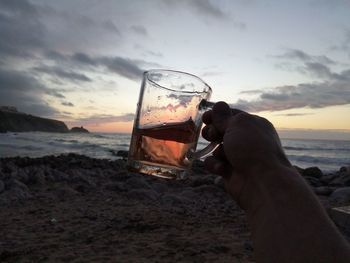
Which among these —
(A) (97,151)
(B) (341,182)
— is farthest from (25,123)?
(B) (341,182)

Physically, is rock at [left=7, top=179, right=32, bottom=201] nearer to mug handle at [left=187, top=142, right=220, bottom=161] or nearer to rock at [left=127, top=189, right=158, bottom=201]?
rock at [left=127, top=189, right=158, bottom=201]

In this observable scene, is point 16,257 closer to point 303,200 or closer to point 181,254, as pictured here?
point 181,254

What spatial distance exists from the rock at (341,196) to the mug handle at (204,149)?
5.77 metres

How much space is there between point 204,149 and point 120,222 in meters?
3.18

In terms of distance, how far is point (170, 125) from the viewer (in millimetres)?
2135

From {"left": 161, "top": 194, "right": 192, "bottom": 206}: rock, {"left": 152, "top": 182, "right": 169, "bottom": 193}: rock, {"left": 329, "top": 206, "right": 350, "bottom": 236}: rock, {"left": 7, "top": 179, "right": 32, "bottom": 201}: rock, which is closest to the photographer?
{"left": 329, "top": 206, "right": 350, "bottom": 236}: rock

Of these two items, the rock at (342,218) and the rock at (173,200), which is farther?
the rock at (173,200)

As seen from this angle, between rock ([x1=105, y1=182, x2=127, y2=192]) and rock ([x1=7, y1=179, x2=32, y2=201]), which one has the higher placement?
rock ([x1=105, y1=182, x2=127, y2=192])

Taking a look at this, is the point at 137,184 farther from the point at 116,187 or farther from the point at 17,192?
the point at 17,192

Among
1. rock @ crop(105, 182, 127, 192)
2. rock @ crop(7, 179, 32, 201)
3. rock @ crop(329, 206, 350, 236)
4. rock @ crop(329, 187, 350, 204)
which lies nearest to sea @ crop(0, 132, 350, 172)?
rock @ crop(105, 182, 127, 192)

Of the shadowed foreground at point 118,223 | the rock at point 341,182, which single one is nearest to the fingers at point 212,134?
the shadowed foreground at point 118,223

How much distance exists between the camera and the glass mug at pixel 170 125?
84.0 inches

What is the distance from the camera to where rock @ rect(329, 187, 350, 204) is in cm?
720

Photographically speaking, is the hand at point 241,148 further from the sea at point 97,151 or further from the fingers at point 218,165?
the sea at point 97,151
